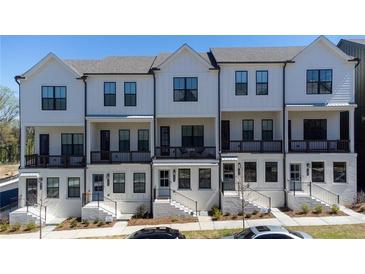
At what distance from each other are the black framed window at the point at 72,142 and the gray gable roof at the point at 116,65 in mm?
4808

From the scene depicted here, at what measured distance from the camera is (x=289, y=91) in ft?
61.2

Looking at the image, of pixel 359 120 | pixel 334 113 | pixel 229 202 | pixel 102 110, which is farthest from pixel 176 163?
pixel 359 120

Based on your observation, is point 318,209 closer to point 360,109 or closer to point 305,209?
point 305,209

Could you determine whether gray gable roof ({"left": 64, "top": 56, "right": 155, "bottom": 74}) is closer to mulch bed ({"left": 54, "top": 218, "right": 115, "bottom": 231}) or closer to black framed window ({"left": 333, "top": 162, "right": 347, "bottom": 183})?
mulch bed ({"left": 54, "top": 218, "right": 115, "bottom": 231})

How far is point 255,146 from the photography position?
19.2m

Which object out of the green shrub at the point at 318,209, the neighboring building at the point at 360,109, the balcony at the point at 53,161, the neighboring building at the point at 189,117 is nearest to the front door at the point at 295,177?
the neighboring building at the point at 189,117

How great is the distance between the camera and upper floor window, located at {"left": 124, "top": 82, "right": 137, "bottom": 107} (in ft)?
61.7

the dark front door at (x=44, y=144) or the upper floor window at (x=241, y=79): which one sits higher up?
the upper floor window at (x=241, y=79)

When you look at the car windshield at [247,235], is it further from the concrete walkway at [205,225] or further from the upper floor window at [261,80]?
the upper floor window at [261,80]

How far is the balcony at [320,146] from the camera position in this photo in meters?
18.9

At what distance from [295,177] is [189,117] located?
865 cm

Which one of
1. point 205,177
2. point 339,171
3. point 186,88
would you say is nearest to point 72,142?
point 186,88

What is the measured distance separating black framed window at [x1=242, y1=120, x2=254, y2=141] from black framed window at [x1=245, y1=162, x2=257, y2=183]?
6.62ft
